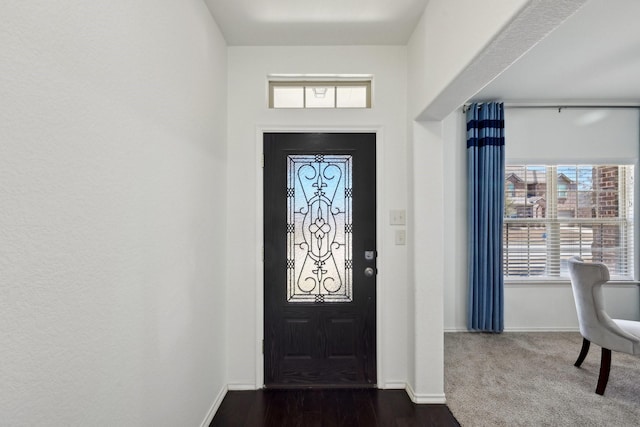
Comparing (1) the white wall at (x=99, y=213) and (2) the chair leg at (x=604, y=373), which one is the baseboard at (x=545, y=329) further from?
(1) the white wall at (x=99, y=213)

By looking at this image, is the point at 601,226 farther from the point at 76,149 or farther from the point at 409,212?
the point at 76,149

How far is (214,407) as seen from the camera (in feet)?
7.80

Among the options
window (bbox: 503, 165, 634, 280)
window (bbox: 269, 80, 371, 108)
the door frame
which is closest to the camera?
the door frame

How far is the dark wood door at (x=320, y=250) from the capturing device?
9.02 ft

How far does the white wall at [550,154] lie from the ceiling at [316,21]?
1.95 m

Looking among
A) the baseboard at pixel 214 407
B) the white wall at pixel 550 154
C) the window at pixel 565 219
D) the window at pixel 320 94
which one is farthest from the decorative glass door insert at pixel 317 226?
the window at pixel 565 219

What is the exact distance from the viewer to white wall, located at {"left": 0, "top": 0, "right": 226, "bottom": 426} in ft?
2.74

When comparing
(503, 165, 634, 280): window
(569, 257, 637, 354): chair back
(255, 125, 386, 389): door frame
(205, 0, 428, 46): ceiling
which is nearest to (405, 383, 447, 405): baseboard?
(255, 125, 386, 389): door frame

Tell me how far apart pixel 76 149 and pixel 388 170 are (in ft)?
7.18

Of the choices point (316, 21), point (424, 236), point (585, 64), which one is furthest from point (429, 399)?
point (585, 64)

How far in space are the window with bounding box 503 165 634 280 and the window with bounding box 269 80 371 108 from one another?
246 centimetres

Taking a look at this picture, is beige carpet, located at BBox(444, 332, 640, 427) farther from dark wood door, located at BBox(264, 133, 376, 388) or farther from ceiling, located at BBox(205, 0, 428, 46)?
ceiling, located at BBox(205, 0, 428, 46)

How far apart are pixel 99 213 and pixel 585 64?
4.12m

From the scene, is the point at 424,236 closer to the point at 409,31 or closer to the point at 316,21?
the point at 409,31
